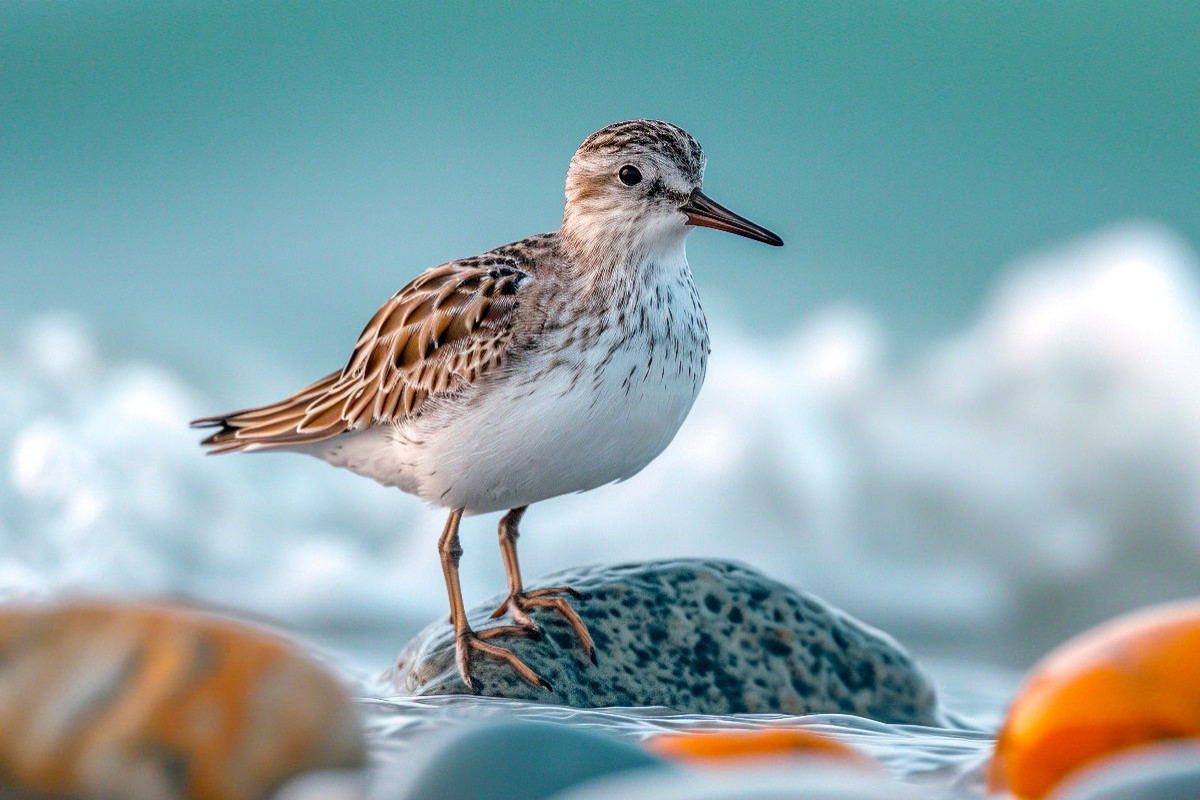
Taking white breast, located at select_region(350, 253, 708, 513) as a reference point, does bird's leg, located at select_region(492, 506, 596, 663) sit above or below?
below

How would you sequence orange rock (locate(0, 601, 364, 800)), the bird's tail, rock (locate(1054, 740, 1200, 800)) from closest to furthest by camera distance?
1. rock (locate(1054, 740, 1200, 800))
2. orange rock (locate(0, 601, 364, 800))
3. the bird's tail

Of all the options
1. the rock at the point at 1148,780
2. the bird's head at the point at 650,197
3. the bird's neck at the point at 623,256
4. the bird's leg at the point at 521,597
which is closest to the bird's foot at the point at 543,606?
the bird's leg at the point at 521,597

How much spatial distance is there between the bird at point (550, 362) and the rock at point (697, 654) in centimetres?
9

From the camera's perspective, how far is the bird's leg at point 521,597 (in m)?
5.54

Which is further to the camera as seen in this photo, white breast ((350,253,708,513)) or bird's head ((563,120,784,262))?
bird's head ((563,120,784,262))

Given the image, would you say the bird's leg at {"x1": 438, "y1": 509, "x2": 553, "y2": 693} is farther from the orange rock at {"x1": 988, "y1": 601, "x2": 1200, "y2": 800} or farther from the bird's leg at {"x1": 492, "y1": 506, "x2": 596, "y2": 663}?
the orange rock at {"x1": 988, "y1": 601, "x2": 1200, "y2": 800}

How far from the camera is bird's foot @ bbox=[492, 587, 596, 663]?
5512 millimetres

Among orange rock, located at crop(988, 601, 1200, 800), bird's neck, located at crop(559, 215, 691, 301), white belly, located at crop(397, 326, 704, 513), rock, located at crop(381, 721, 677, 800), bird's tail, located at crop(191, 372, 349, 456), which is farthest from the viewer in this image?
bird's tail, located at crop(191, 372, 349, 456)

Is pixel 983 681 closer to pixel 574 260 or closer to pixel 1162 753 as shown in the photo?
pixel 574 260

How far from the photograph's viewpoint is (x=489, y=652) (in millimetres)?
5418

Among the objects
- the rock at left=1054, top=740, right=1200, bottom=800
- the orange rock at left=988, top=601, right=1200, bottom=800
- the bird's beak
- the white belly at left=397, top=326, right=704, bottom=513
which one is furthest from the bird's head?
the rock at left=1054, top=740, right=1200, bottom=800

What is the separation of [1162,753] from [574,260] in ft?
10.4

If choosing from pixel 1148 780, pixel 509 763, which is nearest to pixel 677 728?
pixel 509 763

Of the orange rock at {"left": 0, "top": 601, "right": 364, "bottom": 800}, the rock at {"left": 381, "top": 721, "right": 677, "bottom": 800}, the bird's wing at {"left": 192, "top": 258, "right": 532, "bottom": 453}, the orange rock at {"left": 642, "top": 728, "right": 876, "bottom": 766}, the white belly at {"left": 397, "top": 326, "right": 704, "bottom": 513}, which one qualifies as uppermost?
the bird's wing at {"left": 192, "top": 258, "right": 532, "bottom": 453}
